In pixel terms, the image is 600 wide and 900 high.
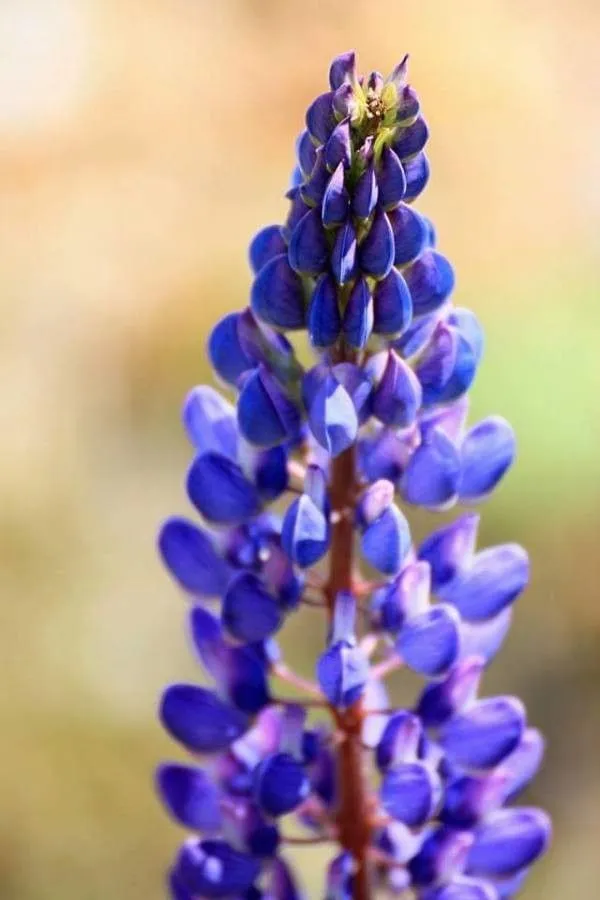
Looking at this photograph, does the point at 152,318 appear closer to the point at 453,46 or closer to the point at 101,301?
the point at 101,301

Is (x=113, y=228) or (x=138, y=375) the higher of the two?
(x=113, y=228)

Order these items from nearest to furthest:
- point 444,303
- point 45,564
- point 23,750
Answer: point 444,303
point 23,750
point 45,564

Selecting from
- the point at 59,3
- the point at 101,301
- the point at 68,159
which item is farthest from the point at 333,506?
the point at 59,3

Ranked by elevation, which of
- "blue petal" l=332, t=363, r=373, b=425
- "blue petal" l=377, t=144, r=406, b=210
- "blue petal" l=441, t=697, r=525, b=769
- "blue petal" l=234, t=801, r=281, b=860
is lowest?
"blue petal" l=234, t=801, r=281, b=860

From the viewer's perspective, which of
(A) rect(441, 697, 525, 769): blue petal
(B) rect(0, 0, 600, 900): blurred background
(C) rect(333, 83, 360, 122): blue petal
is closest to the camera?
(C) rect(333, 83, 360, 122): blue petal

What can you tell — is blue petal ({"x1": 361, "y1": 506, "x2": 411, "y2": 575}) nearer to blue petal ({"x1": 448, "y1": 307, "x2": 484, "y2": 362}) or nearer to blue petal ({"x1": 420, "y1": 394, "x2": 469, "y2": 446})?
blue petal ({"x1": 420, "y1": 394, "x2": 469, "y2": 446})

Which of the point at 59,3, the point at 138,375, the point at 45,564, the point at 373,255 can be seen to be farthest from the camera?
the point at 59,3

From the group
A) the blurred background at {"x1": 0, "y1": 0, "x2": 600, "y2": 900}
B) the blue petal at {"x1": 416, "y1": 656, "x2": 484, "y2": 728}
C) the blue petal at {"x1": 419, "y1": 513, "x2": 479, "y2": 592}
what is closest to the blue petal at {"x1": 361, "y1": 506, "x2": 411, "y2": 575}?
the blue petal at {"x1": 419, "y1": 513, "x2": 479, "y2": 592}

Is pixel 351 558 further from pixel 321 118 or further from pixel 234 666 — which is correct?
pixel 321 118
